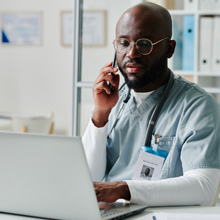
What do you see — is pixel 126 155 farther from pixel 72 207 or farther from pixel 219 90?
pixel 219 90

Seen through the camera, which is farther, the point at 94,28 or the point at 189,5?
the point at 94,28

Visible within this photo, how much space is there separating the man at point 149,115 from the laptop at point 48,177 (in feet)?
1.41

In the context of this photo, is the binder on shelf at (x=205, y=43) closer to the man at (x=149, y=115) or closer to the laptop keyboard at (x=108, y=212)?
the man at (x=149, y=115)

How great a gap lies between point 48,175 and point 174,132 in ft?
2.11

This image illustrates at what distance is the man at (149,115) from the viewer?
1.28 m

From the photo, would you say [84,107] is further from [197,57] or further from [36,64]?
[36,64]

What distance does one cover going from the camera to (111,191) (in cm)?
102

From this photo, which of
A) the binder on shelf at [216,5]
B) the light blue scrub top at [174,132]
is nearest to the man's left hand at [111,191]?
the light blue scrub top at [174,132]

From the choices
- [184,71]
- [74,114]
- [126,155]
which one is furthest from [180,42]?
[126,155]

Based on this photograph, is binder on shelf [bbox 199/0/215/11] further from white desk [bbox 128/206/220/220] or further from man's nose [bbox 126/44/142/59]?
white desk [bbox 128/206/220/220]

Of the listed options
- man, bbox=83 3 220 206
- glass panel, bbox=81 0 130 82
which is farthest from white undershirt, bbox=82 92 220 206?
glass panel, bbox=81 0 130 82

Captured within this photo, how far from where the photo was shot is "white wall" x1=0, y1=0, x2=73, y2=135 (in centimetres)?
538

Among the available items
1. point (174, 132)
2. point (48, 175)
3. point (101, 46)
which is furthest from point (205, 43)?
point (48, 175)

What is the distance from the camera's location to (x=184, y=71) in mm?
2273
